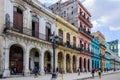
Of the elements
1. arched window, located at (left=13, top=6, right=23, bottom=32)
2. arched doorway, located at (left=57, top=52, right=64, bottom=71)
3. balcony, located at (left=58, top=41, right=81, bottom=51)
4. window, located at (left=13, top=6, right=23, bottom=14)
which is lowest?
arched doorway, located at (left=57, top=52, right=64, bottom=71)

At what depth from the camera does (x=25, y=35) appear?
86.4 ft

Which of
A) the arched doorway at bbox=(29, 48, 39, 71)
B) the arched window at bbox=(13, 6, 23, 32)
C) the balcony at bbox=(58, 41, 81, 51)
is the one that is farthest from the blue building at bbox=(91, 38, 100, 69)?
the arched window at bbox=(13, 6, 23, 32)

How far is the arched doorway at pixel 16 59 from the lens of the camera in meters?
26.0

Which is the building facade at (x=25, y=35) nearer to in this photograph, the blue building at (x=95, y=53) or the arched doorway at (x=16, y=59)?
the arched doorway at (x=16, y=59)

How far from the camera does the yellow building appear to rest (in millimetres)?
37409

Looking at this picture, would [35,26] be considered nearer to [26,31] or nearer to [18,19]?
[26,31]

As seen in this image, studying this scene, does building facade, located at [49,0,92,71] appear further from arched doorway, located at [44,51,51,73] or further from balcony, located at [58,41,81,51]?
arched doorway, located at [44,51,51,73]

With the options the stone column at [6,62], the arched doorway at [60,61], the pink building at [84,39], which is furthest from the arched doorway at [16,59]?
the pink building at [84,39]

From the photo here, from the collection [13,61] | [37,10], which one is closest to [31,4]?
[37,10]

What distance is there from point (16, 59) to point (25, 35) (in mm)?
2838

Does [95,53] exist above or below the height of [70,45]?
below

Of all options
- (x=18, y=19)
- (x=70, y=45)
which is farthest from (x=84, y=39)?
(x=18, y=19)

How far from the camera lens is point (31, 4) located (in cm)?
2878

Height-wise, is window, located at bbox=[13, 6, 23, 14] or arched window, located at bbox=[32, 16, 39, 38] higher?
window, located at bbox=[13, 6, 23, 14]
